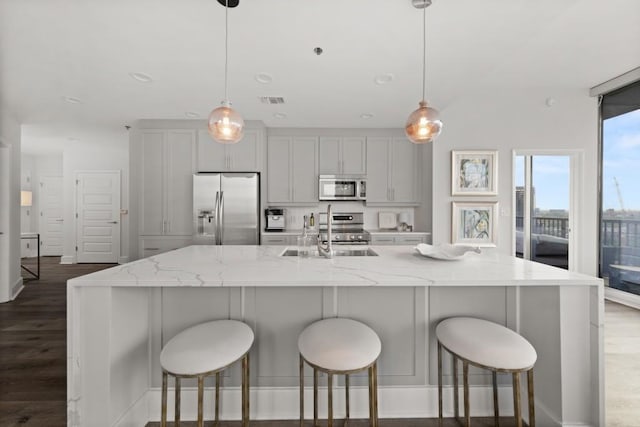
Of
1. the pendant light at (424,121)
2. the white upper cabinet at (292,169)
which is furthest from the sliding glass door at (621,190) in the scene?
the white upper cabinet at (292,169)

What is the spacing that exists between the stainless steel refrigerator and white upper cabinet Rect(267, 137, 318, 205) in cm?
43

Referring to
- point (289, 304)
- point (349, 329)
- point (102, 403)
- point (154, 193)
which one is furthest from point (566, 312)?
point (154, 193)

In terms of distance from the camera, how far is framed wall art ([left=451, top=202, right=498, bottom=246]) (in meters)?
4.08

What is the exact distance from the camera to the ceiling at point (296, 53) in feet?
6.35

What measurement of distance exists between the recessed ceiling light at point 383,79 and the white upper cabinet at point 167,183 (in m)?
2.73

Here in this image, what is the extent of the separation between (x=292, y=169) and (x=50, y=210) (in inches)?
256

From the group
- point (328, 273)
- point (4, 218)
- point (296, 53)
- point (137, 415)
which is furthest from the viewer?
point (4, 218)

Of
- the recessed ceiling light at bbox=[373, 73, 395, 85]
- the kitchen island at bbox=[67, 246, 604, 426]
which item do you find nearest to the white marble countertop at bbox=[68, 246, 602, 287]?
the kitchen island at bbox=[67, 246, 604, 426]

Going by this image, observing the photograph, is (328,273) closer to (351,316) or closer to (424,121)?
(351,316)

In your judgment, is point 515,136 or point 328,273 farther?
point 515,136

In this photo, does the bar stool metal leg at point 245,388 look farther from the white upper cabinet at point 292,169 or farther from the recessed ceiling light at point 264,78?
the white upper cabinet at point 292,169

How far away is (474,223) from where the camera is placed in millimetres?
4102

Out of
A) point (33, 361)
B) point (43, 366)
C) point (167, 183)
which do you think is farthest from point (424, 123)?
point (167, 183)

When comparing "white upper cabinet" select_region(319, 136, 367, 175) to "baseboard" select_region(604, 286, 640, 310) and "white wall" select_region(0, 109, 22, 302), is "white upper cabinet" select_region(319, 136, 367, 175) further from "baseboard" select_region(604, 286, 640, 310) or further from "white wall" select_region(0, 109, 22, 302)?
"white wall" select_region(0, 109, 22, 302)
